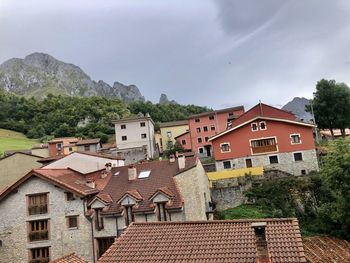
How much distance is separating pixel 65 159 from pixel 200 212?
16.2 meters

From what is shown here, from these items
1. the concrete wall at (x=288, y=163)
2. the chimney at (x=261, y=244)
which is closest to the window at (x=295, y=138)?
the concrete wall at (x=288, y=163)

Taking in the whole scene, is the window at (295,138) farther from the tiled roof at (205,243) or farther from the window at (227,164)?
the tiled roof at (205,243)

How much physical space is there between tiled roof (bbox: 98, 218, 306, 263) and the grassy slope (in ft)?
246

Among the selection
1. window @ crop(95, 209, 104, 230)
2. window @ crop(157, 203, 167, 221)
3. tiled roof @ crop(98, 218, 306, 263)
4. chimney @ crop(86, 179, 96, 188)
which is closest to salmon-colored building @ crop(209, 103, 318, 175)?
chimney @ crop(86, 179, 96, 188)

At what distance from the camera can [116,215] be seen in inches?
1054

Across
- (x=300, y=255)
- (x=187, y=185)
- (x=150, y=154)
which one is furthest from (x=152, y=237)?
(x=150, y=154)

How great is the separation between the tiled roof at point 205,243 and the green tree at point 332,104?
5303 centimetres

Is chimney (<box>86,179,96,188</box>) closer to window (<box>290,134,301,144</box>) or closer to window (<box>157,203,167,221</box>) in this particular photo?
window (<box>157,203,167,221</box>)

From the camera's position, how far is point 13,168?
42.7m

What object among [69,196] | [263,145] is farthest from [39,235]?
[263,145]

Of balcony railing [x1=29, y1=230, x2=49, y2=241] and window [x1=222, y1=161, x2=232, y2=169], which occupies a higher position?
window [x1=222, y1=161, x2=232, y2=169]

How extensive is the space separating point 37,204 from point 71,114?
79.0 m

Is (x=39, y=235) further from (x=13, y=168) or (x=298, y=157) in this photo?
(x=298, y=157)

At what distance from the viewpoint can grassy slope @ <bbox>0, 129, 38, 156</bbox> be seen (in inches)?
3388
